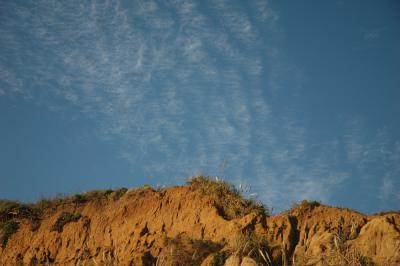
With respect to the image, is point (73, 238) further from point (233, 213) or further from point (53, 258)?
point (233, 213)

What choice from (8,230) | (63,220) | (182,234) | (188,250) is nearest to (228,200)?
(182,234)

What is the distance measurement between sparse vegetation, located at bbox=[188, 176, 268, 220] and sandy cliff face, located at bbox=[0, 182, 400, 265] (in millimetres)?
317

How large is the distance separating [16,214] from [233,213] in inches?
608

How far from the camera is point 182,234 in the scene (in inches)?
989

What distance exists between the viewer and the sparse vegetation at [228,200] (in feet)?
83.3

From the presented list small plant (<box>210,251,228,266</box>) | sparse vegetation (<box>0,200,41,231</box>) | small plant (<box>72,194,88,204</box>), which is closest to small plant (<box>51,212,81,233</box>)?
small plant (<box>72,194,88,204</box>)

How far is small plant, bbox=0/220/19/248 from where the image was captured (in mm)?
32062

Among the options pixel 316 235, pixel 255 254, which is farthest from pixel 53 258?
pixel 316 235

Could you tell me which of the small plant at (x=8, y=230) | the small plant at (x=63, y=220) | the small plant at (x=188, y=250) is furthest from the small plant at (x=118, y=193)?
the small plant at (x=188, y=250)

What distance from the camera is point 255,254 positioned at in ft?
71.4

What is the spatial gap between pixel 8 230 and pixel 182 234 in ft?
42.0

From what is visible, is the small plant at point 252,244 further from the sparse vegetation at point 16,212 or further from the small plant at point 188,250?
the sparse vegetation at point 16,212

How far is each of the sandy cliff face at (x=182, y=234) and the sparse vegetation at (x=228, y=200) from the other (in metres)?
0.32

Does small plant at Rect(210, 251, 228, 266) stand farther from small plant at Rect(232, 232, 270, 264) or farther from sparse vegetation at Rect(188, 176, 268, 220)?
sparse vegetation at Rect(188, 176, 268, 220)
